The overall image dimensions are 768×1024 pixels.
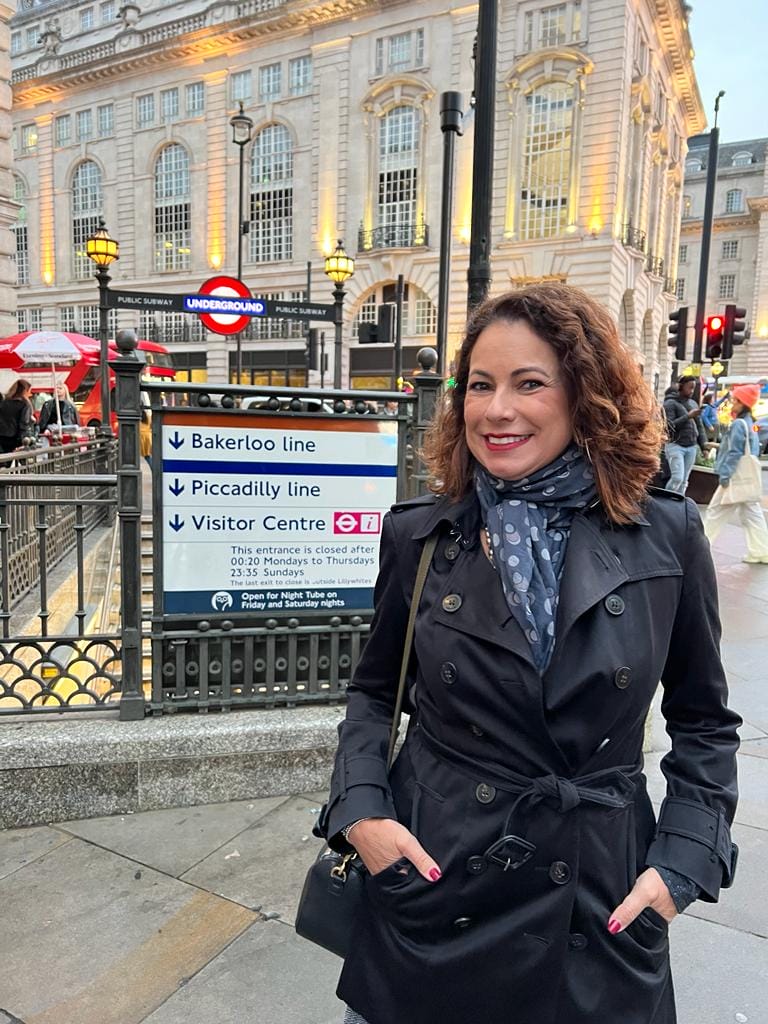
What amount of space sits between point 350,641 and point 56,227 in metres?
53.2

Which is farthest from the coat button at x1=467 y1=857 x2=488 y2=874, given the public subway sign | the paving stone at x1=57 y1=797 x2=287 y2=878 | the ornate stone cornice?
the ornate stone cornice

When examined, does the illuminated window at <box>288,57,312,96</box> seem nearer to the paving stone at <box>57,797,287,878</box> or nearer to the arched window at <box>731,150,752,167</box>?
the paving stone at <box>57,797,287,878</box>

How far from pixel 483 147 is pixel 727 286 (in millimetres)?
77105

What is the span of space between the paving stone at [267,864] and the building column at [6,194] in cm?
1343

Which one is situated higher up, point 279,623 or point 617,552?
point 617,552

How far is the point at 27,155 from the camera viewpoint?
49.3m

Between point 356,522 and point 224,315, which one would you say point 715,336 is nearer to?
point 224,315

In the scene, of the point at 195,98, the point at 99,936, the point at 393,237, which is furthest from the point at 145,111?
the point at 99,936

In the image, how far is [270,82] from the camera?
40.8m

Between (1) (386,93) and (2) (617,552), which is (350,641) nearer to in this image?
(2) (617,552)

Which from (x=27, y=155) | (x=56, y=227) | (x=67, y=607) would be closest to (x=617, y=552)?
(x=67, y=607)

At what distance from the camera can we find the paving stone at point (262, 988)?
2.27 metres

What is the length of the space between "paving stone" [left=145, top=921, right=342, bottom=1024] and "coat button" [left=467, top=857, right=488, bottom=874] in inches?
51.7

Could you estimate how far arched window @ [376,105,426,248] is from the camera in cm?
3688
